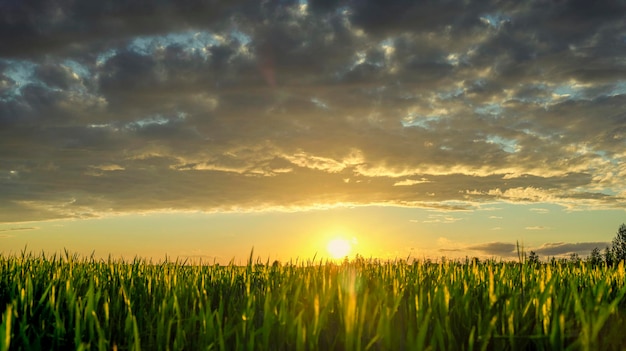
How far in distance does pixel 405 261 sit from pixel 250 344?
5.99 meters

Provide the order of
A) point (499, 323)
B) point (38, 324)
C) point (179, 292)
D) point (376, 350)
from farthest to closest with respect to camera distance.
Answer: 1. point (179, 292)
2. point (38, 324)
3. point (499, 323)
4. point (376, 350)

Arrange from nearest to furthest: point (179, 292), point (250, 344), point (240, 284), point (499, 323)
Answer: point (250, 344)
point (499, 323)
point (179, 292)
point (240, 284)

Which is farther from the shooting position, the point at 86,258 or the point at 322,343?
the point at 86,258

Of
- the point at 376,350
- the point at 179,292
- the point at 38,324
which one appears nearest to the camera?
the point at 376,350

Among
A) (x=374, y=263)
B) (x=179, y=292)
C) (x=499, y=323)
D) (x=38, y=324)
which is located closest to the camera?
(x=499, y=323)

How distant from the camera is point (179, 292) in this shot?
445 cm

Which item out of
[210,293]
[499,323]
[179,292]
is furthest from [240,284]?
[499,323]

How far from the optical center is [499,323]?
3.42 meters

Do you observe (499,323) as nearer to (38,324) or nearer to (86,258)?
(38,324)

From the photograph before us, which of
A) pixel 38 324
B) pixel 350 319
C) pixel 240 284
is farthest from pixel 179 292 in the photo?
pixel 350 319

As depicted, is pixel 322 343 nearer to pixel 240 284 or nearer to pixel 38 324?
pixel 38 324

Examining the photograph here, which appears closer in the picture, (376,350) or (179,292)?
(376,350)

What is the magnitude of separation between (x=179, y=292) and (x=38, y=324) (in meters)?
1.11

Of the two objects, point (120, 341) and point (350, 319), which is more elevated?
point (350, 319)
